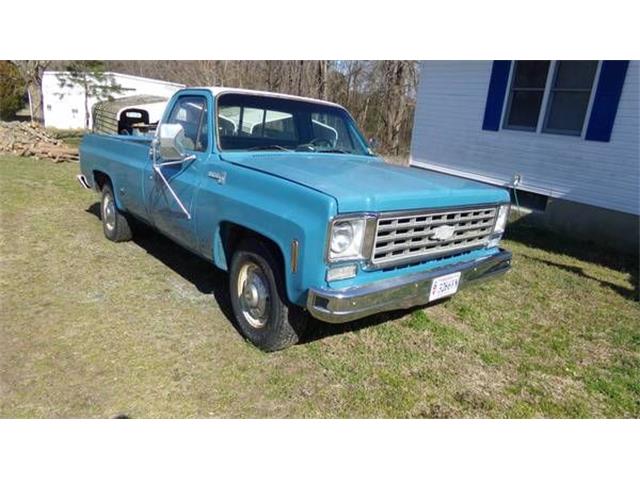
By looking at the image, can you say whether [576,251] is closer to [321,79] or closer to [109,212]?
[109,212]

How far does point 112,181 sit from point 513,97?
733 centimetres

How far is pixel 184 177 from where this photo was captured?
3.98 meters

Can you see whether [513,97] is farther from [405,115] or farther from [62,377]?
[405,115]

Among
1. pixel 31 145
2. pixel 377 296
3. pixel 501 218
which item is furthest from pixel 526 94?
pixel 31 145

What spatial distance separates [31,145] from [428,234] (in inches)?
595

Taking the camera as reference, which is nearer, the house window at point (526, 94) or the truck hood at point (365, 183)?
the truck hood at point (365, 183)

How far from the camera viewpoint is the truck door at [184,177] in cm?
388

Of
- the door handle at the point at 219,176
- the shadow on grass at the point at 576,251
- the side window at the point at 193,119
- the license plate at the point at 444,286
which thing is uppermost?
the side window at the point at 193,119

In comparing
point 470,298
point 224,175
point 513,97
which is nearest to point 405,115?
point 513,97

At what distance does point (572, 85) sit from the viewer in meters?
7.93

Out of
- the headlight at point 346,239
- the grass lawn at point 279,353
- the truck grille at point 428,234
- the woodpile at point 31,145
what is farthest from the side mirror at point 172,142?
the woodpile at point 31,145

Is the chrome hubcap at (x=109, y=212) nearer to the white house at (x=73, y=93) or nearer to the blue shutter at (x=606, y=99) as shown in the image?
the blue shutter at (x=606, y=99)

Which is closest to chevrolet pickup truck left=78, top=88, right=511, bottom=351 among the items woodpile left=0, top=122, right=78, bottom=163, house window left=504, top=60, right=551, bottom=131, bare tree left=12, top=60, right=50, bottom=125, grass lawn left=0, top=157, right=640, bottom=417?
grass lawn left=0, top=157, right=640, bottom=417

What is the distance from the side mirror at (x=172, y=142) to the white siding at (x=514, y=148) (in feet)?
22.3
